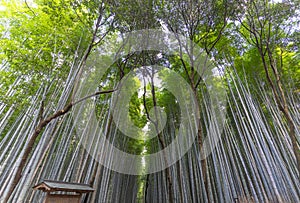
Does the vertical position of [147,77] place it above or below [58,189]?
above

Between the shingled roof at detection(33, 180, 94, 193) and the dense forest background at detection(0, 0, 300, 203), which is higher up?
the dense forest background at detection(0, 0, 300, 203)

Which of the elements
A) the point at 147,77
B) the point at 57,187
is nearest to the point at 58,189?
the point at 57,187

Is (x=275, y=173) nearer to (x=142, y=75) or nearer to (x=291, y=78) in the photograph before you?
(x=291, y=78)

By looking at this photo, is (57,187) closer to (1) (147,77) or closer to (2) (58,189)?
(2) (58,189)

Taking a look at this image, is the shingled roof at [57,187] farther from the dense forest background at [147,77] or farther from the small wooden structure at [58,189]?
the dense forest background at [147,77]

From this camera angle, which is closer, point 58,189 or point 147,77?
point 58,189

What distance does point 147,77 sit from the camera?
186 inches

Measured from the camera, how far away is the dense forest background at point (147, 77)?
2936 millimetres

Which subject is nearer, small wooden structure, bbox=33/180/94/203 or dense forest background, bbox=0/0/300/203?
small wooden structure, bbox=33/180/94/203

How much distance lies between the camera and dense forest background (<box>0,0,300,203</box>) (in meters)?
2.94

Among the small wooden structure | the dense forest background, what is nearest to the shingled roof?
the small wooden structure

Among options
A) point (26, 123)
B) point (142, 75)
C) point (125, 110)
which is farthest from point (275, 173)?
point (26, 123)

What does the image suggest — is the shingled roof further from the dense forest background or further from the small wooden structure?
the dense forest background

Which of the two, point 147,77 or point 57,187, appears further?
point 147,77
